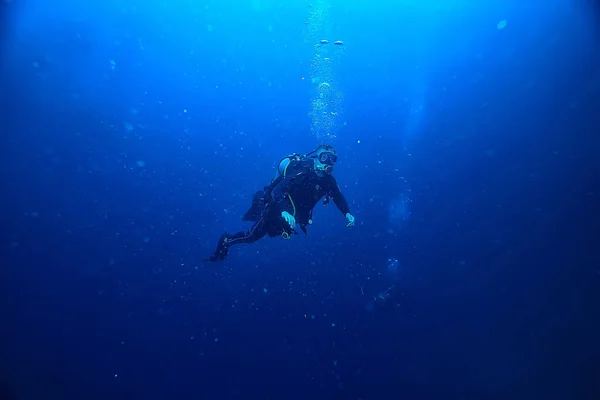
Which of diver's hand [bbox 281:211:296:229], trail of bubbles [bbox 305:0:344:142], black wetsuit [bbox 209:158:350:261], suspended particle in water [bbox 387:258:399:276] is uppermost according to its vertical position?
trail of bubbles [bbox 305:0:344:142]

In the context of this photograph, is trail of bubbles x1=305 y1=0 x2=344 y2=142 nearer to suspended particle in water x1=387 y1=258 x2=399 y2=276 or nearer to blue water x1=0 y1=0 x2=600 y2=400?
blue water x1=0 y1=0 x2=600 y2=400

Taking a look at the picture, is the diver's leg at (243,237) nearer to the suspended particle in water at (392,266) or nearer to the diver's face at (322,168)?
the diver's face at (322,168)

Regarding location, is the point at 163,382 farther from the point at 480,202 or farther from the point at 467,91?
the point at 467,91

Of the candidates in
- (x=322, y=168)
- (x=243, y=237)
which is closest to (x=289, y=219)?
(x=322, y=168)

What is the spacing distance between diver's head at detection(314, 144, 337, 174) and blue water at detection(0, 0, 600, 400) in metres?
12.7

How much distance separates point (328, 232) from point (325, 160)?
49.0ft

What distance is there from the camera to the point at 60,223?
15820 millimetres

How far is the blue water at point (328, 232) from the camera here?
13.6m

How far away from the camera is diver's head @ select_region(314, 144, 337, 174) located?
4.84 metres

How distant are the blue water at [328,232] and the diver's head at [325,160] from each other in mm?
12730

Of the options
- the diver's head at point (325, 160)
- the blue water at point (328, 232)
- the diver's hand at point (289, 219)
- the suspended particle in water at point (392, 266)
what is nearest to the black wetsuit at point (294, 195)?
the diver's head at point (325, 160)

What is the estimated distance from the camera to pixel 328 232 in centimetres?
1944

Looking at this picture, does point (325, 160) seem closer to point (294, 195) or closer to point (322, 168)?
point (322, 168)

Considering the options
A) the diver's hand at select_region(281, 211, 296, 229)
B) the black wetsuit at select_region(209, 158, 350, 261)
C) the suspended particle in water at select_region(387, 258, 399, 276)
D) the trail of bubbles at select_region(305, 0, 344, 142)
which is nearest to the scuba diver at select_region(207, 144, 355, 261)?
the black wetsuit at select_region(209, 158, 350, 261)
